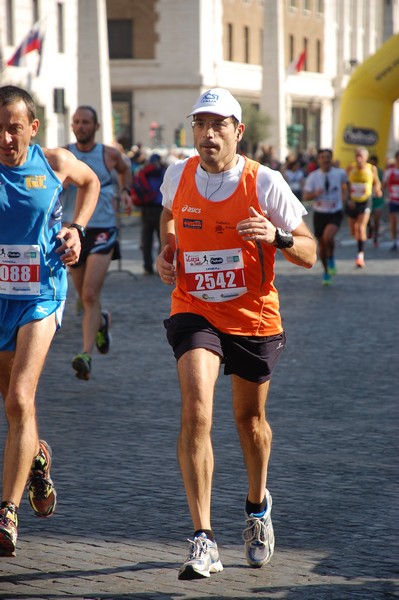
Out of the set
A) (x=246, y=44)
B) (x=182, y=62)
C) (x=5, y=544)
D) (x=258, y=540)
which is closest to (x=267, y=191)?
(x=258, y=540)

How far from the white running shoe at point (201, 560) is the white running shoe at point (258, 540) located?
160 mm

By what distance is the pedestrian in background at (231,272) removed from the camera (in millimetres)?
5199

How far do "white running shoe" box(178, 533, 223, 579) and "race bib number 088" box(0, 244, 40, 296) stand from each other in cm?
139

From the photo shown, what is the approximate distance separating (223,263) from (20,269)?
3.14 ft

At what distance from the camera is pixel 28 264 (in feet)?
18.7

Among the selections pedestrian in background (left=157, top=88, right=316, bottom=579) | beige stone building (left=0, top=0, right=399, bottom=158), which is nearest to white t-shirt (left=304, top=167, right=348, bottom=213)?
pedestrian in background (left=157, top=88, right=316, bottom=579)

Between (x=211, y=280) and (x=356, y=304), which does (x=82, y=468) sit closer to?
(x=211, y=280)

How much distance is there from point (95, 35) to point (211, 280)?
45179 millimetres

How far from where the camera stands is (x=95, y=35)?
4928 cm

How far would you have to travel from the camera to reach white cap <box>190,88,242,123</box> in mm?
5195

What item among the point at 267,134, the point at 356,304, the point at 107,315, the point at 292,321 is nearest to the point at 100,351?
the point at 107,315

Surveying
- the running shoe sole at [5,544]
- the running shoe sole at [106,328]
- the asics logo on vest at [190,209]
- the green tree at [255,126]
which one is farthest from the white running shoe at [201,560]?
the green tree at [255,126]

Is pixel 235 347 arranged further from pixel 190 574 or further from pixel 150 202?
pixel 150 202

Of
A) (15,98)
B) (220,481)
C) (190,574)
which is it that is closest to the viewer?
(190,574)
